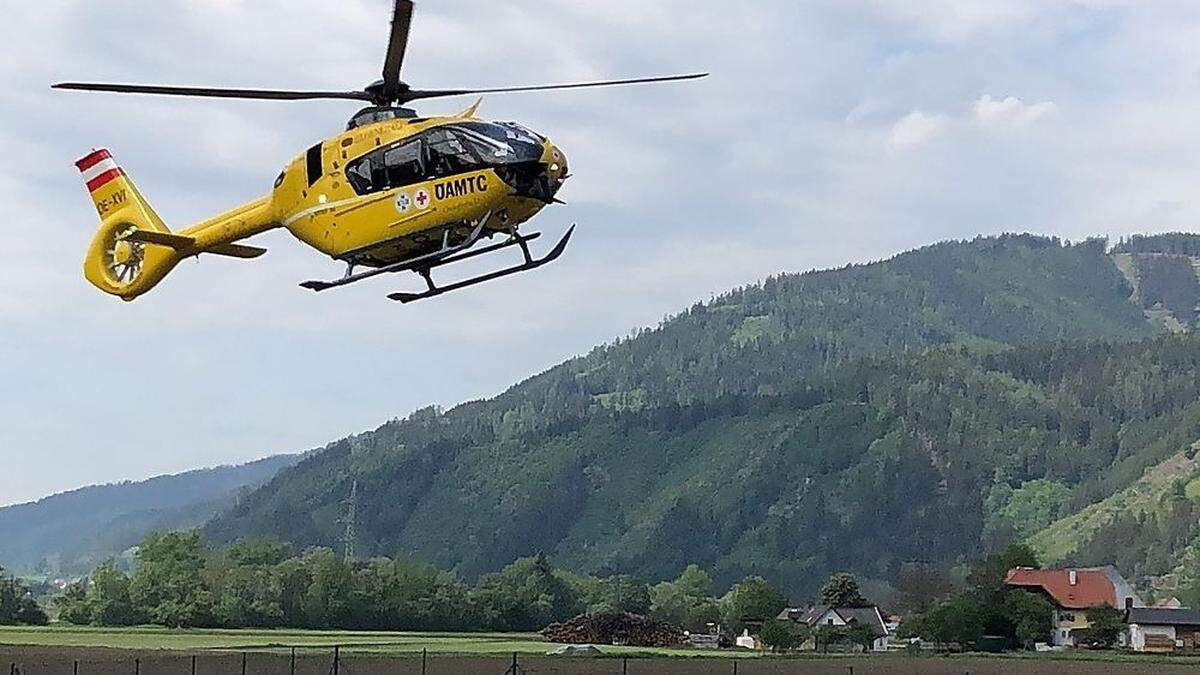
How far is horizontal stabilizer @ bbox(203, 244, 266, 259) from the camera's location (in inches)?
1212

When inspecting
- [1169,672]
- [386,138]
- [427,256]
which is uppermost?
[386,138]

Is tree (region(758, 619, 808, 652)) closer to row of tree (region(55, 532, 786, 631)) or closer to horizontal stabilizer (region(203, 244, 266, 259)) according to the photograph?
row of tree (region(55, 532, 786, 631))

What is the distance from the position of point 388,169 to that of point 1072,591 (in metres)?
86.1

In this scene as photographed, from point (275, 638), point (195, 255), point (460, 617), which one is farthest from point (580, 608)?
point (195, 255)

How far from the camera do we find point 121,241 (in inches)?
1240

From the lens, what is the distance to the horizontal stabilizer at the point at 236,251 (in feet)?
101

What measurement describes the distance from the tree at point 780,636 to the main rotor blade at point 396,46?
58.7m

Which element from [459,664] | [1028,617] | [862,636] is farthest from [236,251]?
[1028,617]

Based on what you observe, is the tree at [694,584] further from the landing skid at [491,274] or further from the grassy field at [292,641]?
the landing skid at [491,274]

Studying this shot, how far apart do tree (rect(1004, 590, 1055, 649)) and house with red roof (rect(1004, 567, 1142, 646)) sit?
13.0 ft

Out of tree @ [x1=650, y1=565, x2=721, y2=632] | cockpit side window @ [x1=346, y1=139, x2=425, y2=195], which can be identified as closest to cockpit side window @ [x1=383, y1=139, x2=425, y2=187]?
cockpit side window @ [x1=346, y1=139, x2=425, y2=195]

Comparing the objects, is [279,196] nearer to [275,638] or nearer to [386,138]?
[386,138]

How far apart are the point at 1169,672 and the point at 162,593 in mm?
63714

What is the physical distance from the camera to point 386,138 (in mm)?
26969
